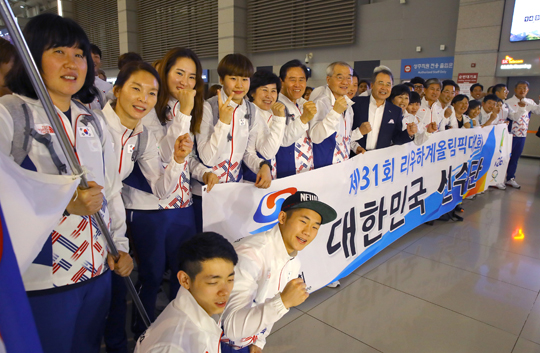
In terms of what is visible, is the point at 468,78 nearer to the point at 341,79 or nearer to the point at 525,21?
the point at 525,21

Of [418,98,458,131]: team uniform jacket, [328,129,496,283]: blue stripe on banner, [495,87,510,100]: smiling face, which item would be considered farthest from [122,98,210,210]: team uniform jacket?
[495,87,510,100]: smiling face

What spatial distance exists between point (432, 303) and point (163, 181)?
200 centimetres

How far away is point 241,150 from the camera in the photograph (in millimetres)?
2025

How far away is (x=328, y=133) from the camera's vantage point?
247 centimetres

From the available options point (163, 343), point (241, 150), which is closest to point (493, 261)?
point (241, 150)

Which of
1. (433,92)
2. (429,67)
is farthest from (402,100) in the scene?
(429,67)

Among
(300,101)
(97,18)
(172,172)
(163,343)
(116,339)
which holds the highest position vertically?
(97,18)

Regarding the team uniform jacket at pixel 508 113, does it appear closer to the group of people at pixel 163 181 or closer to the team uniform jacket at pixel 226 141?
the group of people at pixel 163 181

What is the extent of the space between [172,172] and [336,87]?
1649 mm

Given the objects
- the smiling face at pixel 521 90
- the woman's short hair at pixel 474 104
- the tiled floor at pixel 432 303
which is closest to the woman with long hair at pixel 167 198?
the tiled floor at pixel 432 303

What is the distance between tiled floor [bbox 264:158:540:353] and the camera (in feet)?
6.66

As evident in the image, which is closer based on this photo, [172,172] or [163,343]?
[163,343]

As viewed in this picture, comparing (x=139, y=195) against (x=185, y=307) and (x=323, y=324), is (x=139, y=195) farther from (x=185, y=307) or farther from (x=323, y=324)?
(x=323, y=324)

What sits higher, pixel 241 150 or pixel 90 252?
pixel 241 150
